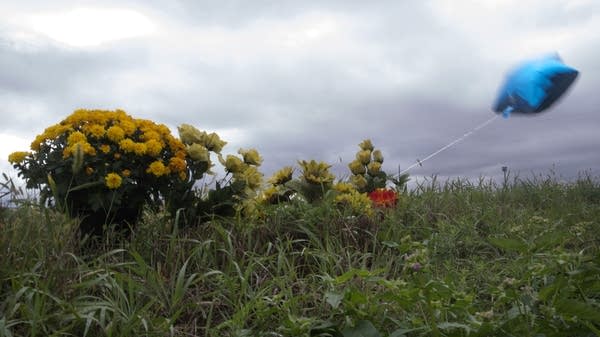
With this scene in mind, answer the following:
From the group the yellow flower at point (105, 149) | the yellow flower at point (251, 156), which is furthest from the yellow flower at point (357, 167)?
the yellow flower at point (105, 149)

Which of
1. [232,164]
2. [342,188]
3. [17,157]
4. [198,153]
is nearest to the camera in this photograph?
[17,157]

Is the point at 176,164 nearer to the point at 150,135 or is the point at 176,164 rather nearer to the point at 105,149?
the point at 150,135

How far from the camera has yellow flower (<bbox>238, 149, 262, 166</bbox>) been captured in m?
5.52

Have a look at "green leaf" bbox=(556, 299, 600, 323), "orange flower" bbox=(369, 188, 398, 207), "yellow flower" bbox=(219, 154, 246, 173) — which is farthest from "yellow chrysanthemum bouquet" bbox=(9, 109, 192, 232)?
"green leaf" bbox=(556, 299, 600, 323)

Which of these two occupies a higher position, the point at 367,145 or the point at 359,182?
the point at 367,145

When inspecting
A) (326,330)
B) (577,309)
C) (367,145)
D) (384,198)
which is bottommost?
(326,330)

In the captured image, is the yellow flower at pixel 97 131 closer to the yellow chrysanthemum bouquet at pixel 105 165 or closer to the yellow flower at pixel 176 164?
the yellow chrysanthemum bouquet at pixel 105 165

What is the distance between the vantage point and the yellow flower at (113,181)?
4383mm

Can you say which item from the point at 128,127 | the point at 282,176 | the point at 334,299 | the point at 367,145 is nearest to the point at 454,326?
the point at 334,299

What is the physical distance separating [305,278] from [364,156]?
2.91 metres

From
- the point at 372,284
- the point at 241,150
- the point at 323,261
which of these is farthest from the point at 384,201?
the point at 372,284

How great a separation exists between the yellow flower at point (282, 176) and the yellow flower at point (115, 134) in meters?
1.58

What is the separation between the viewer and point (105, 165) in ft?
15.0

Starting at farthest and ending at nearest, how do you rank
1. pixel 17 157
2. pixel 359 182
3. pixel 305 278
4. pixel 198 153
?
pixel 359 182 → pixel 198 153 → pixel 17 157 → pixel 305 278
